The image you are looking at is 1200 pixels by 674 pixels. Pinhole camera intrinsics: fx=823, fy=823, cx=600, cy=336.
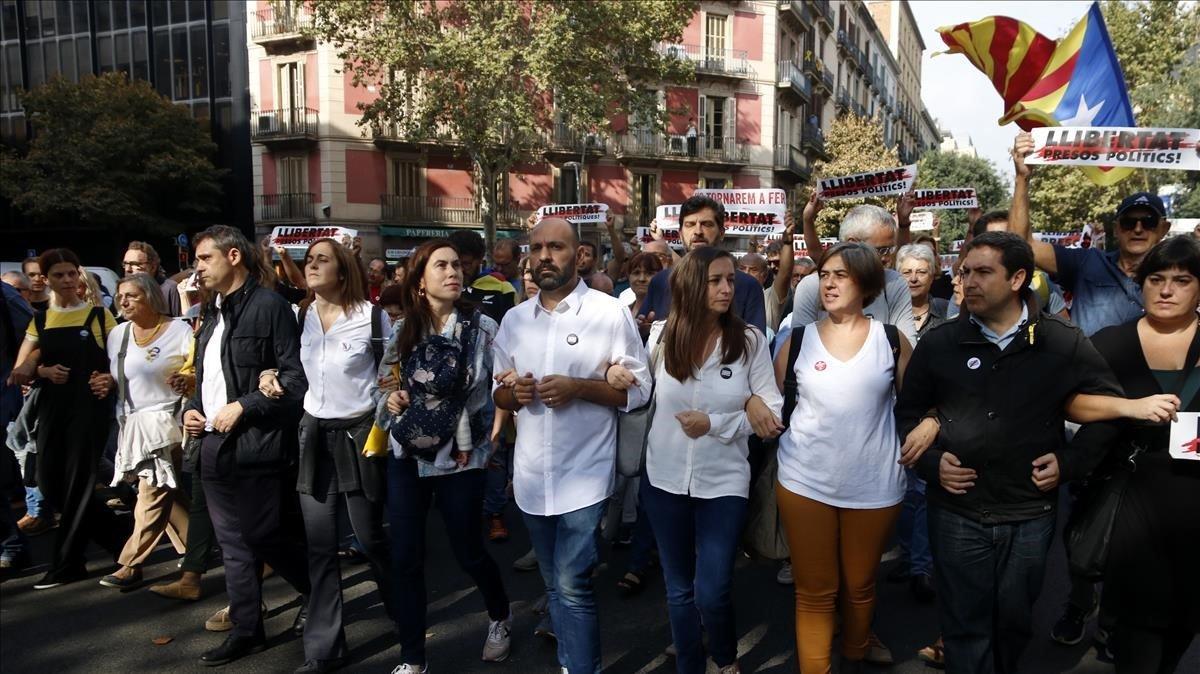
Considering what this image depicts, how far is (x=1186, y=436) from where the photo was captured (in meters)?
2.58

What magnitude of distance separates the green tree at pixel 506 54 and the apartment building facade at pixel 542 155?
2921 millimetres

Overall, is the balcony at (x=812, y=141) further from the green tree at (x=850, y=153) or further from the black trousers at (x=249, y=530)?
the black trousers at (x=249, y=530)

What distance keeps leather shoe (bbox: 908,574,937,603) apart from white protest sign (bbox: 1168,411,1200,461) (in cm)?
224

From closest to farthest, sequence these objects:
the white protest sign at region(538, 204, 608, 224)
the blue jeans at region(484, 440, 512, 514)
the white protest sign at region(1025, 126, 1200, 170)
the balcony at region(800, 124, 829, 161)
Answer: the white protest sign at region(1025, 126, 1200, 170) → the blue jeans at region(484, 440, 512, 514) → the white protest sign at region(538, 204, 608, 224) → the balcony at region(800, 124, 829, 161)

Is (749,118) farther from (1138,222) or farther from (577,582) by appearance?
(577,582)

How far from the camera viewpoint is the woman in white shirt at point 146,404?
471 centimetres

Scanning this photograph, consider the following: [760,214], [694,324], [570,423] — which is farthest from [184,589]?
[760,214]

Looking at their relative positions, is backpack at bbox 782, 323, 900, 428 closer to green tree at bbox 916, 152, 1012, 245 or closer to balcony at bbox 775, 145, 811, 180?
balcony at bbox 775, 145, 811, 180

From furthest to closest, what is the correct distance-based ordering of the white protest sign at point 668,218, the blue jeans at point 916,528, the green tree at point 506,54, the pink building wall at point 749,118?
the pink building wall at point 749,118 → the green tree at point 506,54 → the white protest sign at point 668,218 → the blue jeans at point 916,528

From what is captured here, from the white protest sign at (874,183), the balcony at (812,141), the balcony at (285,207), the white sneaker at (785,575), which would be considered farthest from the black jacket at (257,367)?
the balcony at (812,141)

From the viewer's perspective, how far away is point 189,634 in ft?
14.0

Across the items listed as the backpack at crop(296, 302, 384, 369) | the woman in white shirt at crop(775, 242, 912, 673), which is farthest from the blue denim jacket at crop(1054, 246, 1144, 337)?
the backpack at crop(296, 302, 384, 369)

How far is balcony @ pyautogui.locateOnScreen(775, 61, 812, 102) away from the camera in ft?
110

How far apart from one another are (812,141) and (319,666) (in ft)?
121
